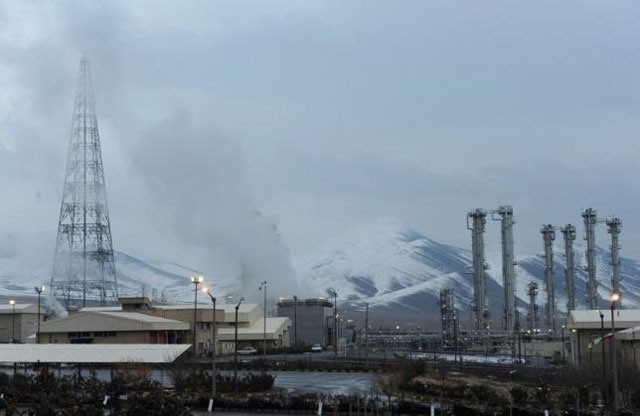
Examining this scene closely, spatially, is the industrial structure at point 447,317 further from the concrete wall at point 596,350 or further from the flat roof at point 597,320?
the concrete wall at point 596,350

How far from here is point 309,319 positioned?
120 m

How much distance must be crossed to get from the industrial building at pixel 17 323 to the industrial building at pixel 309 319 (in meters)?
35.1

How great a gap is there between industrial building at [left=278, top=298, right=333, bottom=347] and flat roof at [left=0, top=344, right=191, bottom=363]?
2730 inches

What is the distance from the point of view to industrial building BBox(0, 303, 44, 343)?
307 feet

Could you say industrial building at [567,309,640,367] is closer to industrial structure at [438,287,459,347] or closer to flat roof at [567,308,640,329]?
flat roof at [567,308,640,329]

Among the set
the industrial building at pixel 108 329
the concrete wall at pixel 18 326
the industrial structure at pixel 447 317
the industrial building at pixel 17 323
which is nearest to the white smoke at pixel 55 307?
the industrial building at pixel 17 323

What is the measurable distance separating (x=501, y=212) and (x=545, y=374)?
67.5m

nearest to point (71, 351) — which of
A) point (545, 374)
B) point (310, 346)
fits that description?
point (545, 374)

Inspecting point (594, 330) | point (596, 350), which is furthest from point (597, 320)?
point (596, 350)

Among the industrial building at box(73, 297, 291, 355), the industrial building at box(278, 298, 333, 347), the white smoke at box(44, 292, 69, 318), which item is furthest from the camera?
the industrial building at box(278, 298, 333, 347)

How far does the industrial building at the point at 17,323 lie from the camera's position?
9369 centimetres

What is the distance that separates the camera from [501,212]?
12756 cm

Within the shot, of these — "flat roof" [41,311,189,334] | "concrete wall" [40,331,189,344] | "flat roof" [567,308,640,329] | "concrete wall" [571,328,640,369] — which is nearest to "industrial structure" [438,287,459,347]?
"flat roof" [567,308,640,329]

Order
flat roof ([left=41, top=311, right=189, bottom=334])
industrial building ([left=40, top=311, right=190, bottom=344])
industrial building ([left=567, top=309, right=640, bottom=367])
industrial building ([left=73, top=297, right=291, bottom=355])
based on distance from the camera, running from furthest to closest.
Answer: industrial building ([left=73, top=297, right=291, bottom=355])
flat roof ([left=41, top=311, right=189, bottom=334])
industrial building ([left=40, top=311, right=190, bottom=344])
industrial building ([left=567, top=309, right=640, bottom=367])
